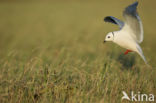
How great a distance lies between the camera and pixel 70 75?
15.2ft

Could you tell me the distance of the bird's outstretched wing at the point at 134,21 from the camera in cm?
409

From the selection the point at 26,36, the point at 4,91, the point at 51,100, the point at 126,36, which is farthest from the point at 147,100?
the point at 26,36

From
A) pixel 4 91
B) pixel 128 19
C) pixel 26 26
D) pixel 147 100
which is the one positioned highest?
pixel 26 26

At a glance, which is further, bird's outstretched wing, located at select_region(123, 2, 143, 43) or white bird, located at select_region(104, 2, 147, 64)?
white bird, located at select_region(104, 2, 147, 64)

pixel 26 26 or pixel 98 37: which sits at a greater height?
pixel 26 26

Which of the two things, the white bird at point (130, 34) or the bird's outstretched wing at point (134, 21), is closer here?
the bird's outstretched wing at point (134, 21)

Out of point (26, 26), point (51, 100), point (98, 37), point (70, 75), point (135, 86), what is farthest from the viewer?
point (26, 26)

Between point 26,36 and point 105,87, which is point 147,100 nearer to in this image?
point 105,87

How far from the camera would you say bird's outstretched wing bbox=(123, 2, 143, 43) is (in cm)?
409

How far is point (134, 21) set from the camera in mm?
4352

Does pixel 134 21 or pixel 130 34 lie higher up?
pixel 134 21

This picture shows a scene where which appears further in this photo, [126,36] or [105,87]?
[126,36]

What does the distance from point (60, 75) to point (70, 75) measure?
0.21 metres

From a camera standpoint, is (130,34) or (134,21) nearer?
(134,21)
